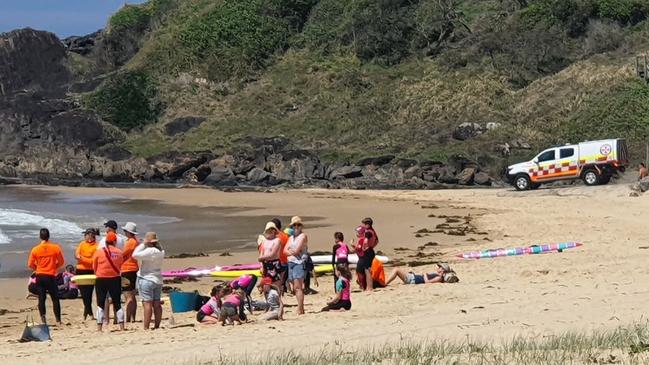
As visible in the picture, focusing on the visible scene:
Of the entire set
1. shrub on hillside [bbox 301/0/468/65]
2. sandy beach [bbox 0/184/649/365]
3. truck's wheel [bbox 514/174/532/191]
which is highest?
shrub on hillside [bbox 301/0/468/65]

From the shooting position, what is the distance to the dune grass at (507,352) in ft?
26.1

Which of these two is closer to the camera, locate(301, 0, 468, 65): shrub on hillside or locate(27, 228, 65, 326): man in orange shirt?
locate(27, 228, 65, 326): man in orange shirt

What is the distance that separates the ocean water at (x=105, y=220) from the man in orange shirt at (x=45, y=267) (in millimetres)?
5509

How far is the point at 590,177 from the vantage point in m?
31.7

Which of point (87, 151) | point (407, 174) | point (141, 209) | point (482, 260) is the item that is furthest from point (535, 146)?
point (87, 151)

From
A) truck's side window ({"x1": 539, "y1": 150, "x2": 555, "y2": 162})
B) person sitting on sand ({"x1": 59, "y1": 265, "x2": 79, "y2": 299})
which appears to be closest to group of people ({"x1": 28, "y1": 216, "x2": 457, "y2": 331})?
person sitting on sand ({"x1": 59, "y1": 265, "x2": 79, "y2": 299})

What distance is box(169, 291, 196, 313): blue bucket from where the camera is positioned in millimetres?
12820

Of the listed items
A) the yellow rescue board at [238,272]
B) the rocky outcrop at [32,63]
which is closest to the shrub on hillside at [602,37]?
the yellow rescue board at [238,272]

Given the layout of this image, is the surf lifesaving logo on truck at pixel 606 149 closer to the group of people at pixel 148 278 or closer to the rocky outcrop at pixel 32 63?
the group of people at pixel 148 278

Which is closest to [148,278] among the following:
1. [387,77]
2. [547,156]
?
[547,156]

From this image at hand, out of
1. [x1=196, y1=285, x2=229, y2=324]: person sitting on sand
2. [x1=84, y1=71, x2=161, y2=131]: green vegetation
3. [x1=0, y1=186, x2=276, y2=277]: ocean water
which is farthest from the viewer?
[x1=84, y1=71, x2=161, y2=131]: green vegetation

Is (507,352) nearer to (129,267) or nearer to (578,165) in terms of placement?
(129,267)

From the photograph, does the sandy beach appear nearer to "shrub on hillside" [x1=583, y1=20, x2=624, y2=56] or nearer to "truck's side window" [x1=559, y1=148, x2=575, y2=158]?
"truck's side window" [x1=559, y1=148, x2=575, y2=158]

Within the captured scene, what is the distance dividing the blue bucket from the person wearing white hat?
38.8 inches
